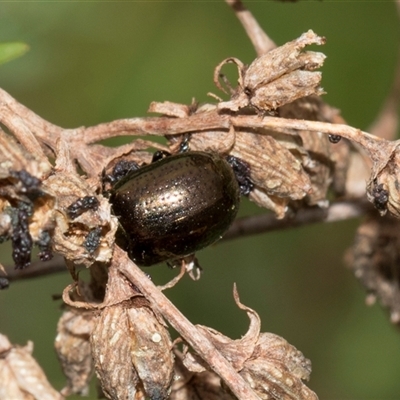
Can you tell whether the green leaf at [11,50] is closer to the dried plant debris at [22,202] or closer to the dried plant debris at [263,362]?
the dried plant debris at [22,202]

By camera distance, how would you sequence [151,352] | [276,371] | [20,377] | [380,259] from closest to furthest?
[151,352], [276,371], [20,377], [380,259]

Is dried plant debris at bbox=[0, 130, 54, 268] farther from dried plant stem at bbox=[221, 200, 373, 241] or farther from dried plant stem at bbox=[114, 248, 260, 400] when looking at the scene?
dried plant stem at bbox=[221, 200, 373, 241]

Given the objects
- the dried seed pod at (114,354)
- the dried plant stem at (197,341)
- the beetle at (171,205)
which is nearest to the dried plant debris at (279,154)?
the beetle at (171,205)

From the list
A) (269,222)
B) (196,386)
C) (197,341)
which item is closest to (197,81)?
(269,222)

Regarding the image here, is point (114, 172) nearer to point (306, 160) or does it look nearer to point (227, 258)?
point (306, 160)

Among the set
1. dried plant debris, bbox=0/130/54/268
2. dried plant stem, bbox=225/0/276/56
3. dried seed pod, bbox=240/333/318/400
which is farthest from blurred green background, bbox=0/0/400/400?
dried seed pod, bbox=240/333/318/400

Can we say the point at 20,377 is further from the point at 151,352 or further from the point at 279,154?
the point at 279,154
